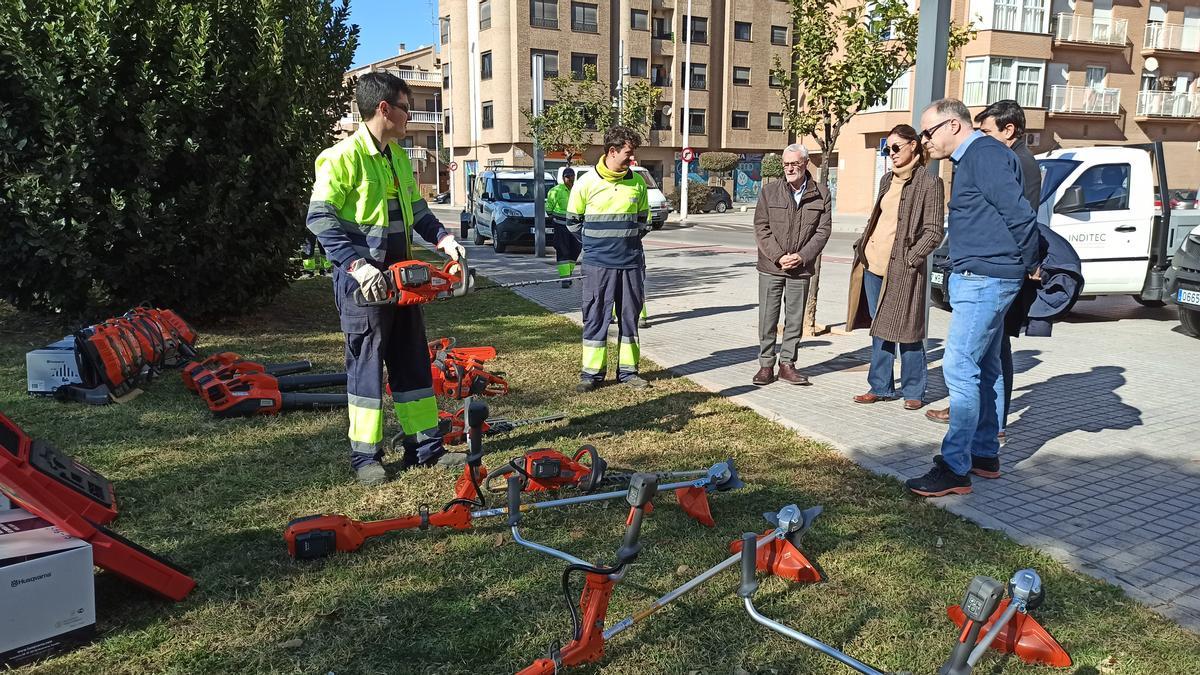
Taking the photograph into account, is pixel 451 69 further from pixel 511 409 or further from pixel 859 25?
pixel 511 409

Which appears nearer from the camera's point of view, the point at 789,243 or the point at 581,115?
the point at 789,243

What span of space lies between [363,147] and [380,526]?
6.99 ft

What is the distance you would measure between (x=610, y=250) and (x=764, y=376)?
1814 mm

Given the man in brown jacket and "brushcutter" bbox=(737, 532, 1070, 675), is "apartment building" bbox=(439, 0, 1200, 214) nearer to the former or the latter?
the man in brown jacket

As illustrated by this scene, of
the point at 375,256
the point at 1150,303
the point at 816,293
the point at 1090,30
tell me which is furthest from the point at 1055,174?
the point at 1090,30

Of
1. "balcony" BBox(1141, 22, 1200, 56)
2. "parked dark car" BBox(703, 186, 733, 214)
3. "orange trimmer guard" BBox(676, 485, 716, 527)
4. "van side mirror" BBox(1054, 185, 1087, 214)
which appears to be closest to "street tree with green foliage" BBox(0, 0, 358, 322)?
"orange trimmer guard" BBox(676, 485, 716, 527)

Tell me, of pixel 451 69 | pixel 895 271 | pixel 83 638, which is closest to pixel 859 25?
pixel 895 271

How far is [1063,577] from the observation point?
363 centimetres

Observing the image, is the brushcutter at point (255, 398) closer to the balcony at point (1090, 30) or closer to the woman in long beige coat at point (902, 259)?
the woman in long beige coat at point (902, 259)

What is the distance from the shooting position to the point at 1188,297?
29.7 feet

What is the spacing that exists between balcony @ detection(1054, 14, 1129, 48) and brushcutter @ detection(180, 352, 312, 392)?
41.3 metres

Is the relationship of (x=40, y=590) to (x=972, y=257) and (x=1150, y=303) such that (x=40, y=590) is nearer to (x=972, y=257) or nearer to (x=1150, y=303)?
(x=972, y=257)

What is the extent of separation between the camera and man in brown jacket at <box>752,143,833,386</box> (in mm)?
6977

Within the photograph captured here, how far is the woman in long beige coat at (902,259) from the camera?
6.11 metres
